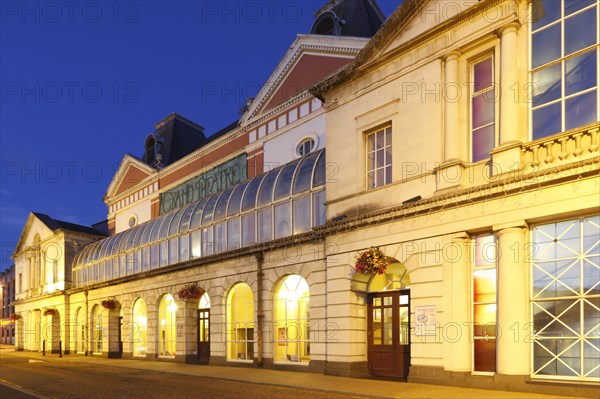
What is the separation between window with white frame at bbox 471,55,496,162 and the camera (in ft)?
51.2

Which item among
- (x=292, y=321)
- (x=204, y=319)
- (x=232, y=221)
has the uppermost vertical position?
(x=232, y=221)

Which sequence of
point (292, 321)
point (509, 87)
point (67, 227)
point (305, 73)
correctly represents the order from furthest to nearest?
point (67, 227)
point (305, 73)
point (292, 321)
point (509, 87)

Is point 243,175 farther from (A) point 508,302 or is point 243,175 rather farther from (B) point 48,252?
(B) point 48,252

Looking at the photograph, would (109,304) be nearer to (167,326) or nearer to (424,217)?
(167,326)

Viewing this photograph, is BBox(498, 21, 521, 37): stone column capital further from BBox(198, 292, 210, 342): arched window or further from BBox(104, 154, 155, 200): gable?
BBox(104, 154, 155, 200): gable

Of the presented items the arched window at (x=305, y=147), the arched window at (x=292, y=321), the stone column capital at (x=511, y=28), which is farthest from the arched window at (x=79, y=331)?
the stone column capital at (x=511, y=28)

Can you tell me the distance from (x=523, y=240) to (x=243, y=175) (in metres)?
21.5

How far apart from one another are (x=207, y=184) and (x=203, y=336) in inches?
433

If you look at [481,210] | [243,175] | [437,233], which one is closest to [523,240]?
[481,210]

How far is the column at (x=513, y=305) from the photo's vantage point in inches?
548

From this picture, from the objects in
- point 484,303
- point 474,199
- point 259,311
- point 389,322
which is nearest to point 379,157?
point 474,199

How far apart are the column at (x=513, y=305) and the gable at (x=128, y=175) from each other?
33198mm

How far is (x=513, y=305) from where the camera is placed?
14164 millimetres

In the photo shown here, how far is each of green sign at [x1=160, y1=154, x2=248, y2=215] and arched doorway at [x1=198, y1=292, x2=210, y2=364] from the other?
7.83 meters
